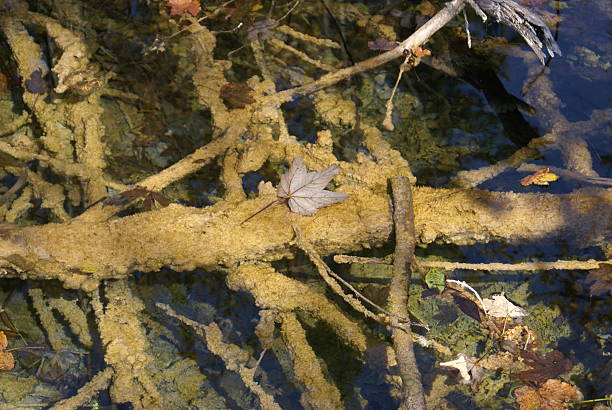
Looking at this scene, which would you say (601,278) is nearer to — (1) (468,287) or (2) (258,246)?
(1) (468,287)

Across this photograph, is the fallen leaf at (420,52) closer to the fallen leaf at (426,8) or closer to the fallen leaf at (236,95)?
the fallen leaf at (426,8)

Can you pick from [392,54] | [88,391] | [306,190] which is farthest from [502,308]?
[88,391]

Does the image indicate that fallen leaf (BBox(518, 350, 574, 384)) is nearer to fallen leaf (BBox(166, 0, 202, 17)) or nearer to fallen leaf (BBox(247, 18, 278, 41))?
fallen leaf (BBox(247, 18, 278, 41))

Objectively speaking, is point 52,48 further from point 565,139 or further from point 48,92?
point 565,139

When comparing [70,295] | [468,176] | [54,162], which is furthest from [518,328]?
[54,162]

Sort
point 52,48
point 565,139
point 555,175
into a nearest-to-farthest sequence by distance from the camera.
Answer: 1. point 555,175
2. point 565,139
3. point 52,48
